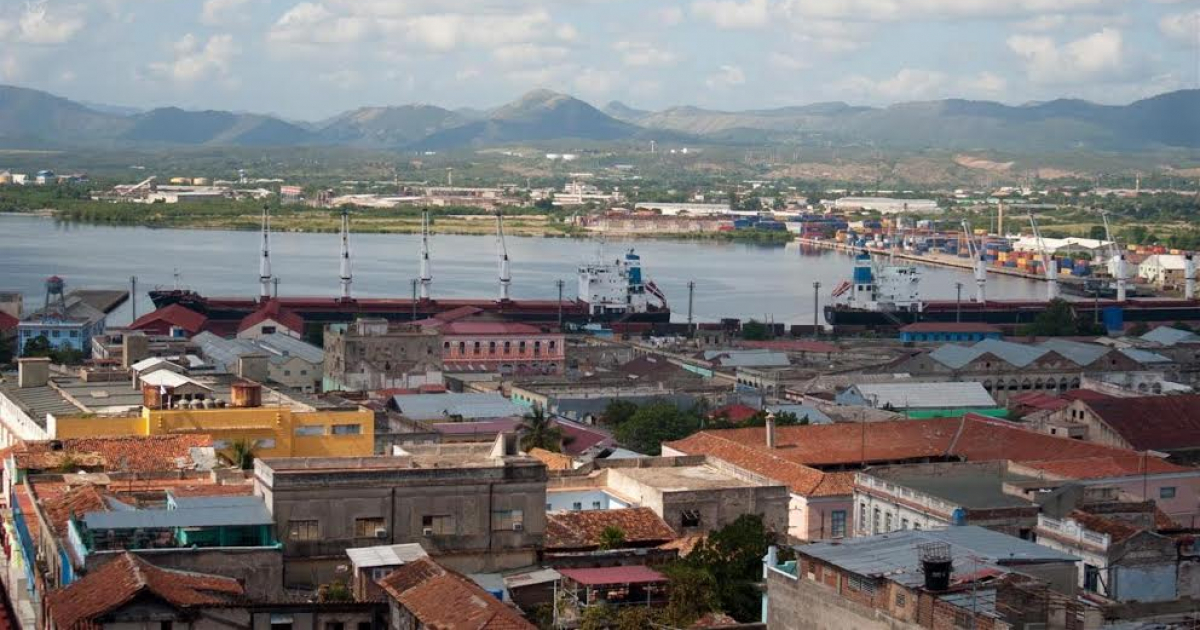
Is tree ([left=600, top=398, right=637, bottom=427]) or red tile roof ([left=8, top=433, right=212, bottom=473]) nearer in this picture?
red tile roof ([left=8, top=433, right=212, bottom=473])

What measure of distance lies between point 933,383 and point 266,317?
654 inches

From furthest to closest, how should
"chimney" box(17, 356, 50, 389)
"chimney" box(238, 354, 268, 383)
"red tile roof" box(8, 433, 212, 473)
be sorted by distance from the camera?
"chimney" box(238, 354, 268, 383), "chimney" box(17, 356, 50, 389), "red tile roof" box(8, 433, 212, 473)

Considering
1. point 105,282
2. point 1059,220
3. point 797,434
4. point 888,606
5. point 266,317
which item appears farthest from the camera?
point 1059,220

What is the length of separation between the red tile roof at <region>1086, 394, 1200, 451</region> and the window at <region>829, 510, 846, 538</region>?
18.8ft

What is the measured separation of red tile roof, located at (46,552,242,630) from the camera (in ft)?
31.9

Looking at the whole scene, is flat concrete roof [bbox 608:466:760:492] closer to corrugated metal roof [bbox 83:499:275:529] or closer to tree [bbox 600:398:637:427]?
corrugated metal roof [bbox 83:499:275:529]

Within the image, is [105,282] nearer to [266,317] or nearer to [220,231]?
[266,317]

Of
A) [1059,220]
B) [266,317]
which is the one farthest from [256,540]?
[1059,220]

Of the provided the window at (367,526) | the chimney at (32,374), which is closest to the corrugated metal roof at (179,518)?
the window at (367,526)

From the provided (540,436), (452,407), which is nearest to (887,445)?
(540,436)

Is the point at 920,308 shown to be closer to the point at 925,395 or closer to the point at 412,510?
the point at 925,395

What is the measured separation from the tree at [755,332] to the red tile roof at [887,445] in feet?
71.1

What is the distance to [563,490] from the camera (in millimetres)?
15039

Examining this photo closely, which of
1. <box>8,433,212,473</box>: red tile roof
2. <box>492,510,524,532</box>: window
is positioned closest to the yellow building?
<box>8,433,212,473</box>: red tile roof
